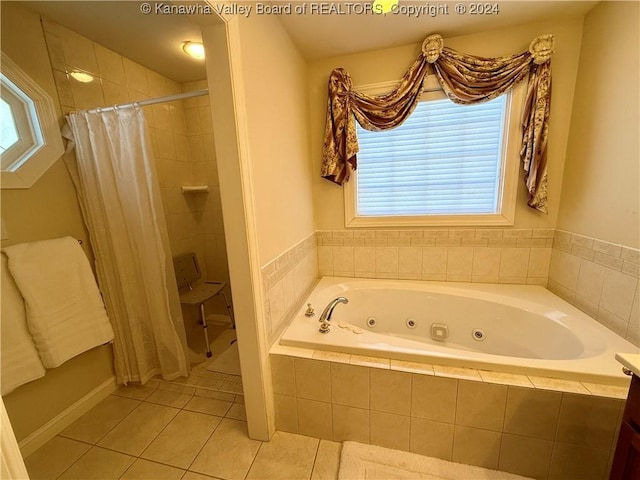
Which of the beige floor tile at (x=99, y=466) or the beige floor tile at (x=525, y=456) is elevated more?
the beige floor tile at (x=525, y=456)

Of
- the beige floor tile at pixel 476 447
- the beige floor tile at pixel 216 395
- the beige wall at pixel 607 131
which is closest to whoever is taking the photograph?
the beige floor tile at pixel 476 447

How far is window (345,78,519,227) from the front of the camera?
1.82 m

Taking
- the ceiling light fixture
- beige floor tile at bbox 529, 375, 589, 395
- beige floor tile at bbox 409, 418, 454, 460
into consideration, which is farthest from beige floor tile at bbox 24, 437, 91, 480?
the ceiling light fixture

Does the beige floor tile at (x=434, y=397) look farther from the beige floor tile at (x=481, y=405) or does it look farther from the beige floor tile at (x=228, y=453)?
the beige floor tile at (x=228, y=453)

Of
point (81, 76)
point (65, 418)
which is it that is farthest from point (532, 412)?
point (81, 76)

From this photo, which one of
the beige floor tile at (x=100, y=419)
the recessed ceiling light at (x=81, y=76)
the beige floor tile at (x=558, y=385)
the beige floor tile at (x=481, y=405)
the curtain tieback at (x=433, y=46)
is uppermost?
the curtain tieback at (x=433, y=46)

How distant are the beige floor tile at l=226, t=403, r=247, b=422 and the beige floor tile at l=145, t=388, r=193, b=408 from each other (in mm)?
317

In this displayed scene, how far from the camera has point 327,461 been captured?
126 centimetres

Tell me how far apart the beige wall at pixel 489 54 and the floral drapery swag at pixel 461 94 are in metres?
0.09

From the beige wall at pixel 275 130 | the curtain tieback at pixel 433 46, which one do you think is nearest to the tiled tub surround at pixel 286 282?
the beige wall at pixel 275 130

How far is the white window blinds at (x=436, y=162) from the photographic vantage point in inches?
72.2

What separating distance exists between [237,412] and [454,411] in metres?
1.19

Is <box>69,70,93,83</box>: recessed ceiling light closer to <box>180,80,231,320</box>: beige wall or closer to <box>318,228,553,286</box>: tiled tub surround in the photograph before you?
<box>180,80,231,320</box>: beige wall

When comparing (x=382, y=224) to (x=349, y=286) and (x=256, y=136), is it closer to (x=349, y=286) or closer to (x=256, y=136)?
(x=349, y=286)
